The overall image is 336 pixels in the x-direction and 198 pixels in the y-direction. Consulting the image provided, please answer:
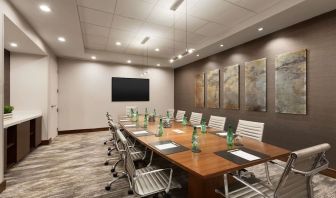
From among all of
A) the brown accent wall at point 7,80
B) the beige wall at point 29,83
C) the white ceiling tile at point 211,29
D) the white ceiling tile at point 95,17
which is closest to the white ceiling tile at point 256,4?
the white ceiling tile at point 211,29

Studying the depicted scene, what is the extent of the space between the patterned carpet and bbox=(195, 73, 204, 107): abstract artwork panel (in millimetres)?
3289

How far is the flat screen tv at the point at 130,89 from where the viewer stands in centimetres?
677

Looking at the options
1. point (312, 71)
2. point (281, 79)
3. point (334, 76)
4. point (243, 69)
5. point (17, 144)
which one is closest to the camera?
point (334, 76)

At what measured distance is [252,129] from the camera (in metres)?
2.55

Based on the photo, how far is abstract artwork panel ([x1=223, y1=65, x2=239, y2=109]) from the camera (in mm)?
4551

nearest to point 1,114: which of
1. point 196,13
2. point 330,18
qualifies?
point 196,13

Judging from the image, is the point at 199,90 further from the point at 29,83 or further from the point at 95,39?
the point at 29,83

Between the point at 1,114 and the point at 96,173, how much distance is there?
1.66 metres

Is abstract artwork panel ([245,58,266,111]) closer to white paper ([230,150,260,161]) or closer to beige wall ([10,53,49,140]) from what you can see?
white paper ([230,150,260,161])

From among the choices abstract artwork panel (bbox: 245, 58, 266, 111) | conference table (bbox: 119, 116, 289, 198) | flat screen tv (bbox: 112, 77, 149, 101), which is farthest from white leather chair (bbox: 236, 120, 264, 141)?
flat screen tv (bbox: 112, 77, 149, 101)

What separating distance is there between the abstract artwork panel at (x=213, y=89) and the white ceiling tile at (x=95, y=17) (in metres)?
3.44

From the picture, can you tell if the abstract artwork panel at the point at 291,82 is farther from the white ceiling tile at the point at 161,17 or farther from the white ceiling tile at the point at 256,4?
the white ceiling tile at the point at 161,17

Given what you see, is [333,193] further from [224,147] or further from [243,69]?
[243,69]

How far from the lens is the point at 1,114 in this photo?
7.66 feet
